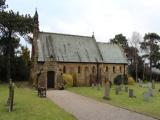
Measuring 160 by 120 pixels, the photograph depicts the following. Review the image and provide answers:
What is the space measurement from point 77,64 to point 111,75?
8.77m

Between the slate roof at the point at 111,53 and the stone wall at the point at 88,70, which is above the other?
the slate roof at the point at 111,53

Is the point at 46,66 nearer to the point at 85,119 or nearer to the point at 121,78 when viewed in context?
the point at 121,78

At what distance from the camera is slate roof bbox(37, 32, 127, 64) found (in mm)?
46031

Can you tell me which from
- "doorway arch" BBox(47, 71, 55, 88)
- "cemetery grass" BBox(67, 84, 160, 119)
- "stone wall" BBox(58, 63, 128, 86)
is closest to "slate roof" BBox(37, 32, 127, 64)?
"stone wall" BBox(58, 63, 128, 86)

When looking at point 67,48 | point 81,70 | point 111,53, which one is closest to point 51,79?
point 81,70

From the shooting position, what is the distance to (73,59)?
4784cm

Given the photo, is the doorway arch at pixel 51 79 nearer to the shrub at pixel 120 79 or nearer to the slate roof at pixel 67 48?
the slate roof at pixel 67 48

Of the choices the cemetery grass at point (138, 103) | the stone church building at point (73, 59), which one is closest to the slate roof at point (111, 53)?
the stone church building at point (73, 59)

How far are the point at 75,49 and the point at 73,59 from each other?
8.61 ft

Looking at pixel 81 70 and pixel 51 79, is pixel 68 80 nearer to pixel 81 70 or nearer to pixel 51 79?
pixel 51 79

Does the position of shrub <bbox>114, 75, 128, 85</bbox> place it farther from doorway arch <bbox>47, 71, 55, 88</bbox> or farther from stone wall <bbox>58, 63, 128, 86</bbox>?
doorway arch <bbox>47, 71, 55, 88</bbox>

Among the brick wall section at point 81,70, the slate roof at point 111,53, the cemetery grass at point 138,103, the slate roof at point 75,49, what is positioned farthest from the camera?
the slate roof at point 111,53

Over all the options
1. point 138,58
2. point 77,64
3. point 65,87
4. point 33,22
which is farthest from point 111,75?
point 138,58

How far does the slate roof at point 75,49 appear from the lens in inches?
1812
